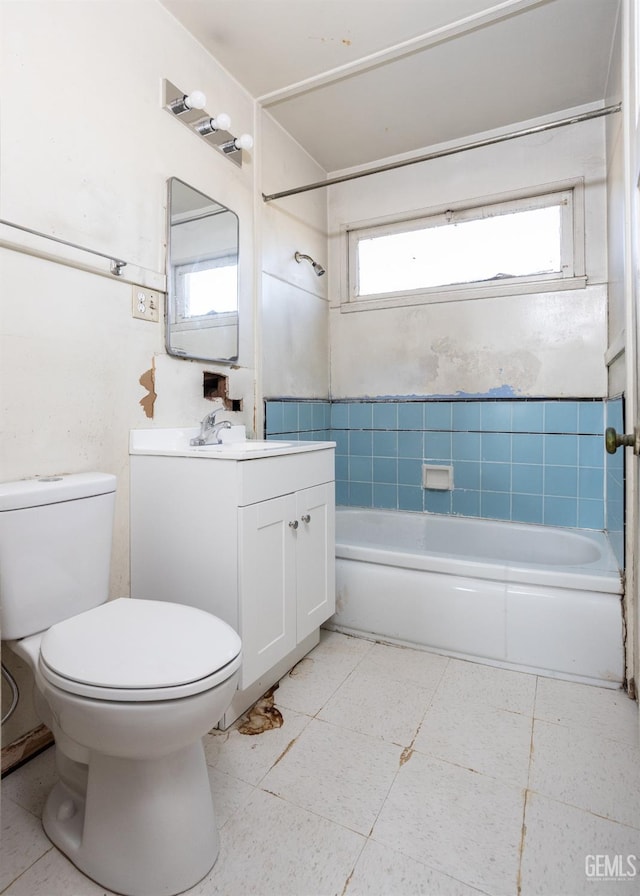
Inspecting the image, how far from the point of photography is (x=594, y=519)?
7.50ft

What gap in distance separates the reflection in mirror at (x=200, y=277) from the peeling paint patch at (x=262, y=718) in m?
1.26

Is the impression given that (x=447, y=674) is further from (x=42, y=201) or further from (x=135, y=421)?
(x=42, y=201)

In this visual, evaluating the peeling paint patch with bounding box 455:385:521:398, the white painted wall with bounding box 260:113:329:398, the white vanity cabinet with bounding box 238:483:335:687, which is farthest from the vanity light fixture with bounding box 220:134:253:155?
the peeling paint patch with bounding box 455:385:521:398

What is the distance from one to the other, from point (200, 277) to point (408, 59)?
1282mm

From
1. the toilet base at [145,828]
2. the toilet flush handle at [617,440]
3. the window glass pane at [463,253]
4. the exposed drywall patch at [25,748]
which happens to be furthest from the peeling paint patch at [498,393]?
the exposed drywall patch at [25,748]

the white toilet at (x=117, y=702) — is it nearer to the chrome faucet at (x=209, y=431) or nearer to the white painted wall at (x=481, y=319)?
the chrome faucet at (x=209, y=431)

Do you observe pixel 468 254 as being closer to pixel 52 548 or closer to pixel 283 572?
pixel 283 572

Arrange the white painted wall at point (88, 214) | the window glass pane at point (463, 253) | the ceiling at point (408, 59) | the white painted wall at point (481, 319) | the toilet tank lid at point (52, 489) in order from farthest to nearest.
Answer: the window glass pane at point (463, 253)
the white painted wall at point (481, 319)
the ceiling at point (408, 59)
the white painted wall at point (88, 214)
the toilet tank lid at point (52, 489)

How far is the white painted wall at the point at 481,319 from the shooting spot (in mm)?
2273

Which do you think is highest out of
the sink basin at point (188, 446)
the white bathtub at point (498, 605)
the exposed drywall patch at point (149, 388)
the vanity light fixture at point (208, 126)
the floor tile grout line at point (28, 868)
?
the vanity light fixture at point (208, 126)

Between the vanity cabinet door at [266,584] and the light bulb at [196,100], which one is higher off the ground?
the light bulb at [196,100]

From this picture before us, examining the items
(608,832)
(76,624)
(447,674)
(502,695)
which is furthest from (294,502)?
(608,832)

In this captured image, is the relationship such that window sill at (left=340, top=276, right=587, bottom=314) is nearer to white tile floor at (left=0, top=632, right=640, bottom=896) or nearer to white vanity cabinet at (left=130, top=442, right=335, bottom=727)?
white vanity cabinet at (left=130, top=442, right=335, bottom=727)

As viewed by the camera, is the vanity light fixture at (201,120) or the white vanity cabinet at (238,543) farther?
the vanity light fixture at (201,120)
